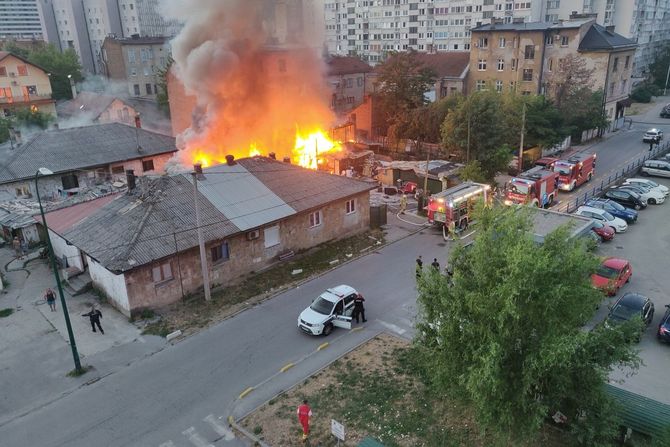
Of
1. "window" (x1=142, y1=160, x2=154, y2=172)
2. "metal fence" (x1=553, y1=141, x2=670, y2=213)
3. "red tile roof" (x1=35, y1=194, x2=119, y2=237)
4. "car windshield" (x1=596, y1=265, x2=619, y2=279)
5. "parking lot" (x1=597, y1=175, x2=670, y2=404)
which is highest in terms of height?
"red tile roof" (x1=35, y1=194, x2=119, y2=237)

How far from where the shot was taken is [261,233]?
23.6m

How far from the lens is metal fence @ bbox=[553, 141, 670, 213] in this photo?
3144 cm

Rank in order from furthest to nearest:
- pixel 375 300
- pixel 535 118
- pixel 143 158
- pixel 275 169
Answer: pixel 535 118
pixel 143 158
pixel 275 169
pixel 375 300

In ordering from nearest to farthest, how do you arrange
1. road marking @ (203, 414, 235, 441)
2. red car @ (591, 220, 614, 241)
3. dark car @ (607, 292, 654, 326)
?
road marking @ (203, 414, 235, 441), dark car @ (607, 292, 654, 326), red car @ (591, 220, 614, 241)

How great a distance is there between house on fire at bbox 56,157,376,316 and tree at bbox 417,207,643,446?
13.0 m

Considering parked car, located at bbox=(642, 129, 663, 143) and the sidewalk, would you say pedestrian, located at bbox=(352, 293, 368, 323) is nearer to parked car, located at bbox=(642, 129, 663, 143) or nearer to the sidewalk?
the sidewalk

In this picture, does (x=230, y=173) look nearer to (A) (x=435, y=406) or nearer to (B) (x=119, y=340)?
(B) (x=119, y=340)

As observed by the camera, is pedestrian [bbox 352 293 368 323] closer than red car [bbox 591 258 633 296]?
Yes

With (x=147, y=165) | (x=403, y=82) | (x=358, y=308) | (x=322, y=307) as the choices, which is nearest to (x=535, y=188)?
(x=358, y=308)

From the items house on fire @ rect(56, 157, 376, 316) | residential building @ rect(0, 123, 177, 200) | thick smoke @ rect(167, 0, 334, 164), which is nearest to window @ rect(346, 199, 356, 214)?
house on fire @ rect(56, 157, 376, 316)

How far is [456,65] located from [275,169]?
36290 mm

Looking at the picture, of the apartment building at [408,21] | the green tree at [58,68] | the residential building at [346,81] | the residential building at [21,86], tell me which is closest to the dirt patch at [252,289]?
the residential building at [346,81]

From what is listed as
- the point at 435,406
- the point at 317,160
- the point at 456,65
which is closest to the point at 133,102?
the point at 317,160

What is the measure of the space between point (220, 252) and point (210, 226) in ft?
4.28
